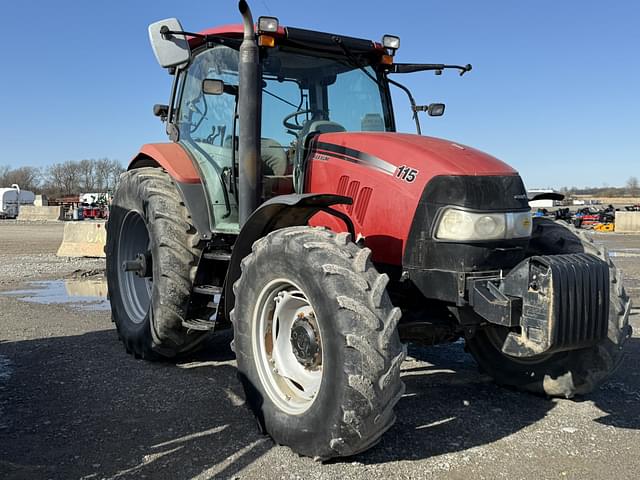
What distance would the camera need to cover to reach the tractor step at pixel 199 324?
4.79 meters

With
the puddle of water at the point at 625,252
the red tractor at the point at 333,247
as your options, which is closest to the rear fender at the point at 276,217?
the red tractor at the point at 333,247

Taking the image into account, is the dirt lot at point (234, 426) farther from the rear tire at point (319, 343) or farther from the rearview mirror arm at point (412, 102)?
the rearview mirror arm at point (412, 102)

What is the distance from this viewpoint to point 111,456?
11.7 feet

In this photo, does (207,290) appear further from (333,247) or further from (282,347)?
(333,247)

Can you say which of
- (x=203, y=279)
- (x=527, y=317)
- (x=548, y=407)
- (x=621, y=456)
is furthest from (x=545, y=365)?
(x=203, y=279)

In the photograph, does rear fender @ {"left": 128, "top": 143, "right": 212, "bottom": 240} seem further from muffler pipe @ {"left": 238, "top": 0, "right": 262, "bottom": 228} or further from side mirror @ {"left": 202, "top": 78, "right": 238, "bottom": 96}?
side mirror @ {"left": 202, "top": 78, "right": 238, "bottom": 96}

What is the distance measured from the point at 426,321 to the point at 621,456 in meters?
1.35

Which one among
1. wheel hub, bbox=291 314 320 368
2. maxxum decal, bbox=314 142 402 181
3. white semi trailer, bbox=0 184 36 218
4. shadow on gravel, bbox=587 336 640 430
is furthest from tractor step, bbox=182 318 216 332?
white semi trailer, bbox=0 184 36 218

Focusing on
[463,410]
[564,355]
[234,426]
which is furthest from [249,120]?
[564,355]

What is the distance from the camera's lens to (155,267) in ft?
17.0

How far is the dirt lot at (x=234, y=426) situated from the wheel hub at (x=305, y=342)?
0.54 m

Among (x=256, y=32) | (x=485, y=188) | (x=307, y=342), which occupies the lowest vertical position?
(x=307, y=342)

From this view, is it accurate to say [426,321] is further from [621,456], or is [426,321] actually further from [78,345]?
[78,345]

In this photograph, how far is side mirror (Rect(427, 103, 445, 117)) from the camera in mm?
5547
